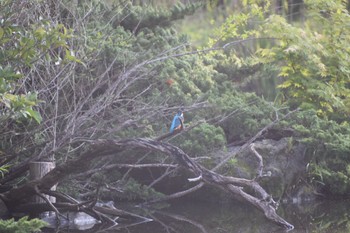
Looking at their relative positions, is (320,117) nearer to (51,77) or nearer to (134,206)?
(134,206)

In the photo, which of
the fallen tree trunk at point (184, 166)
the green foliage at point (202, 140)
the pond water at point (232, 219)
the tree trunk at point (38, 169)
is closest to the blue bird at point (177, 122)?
the fallen tree trunk at point (184, 166)

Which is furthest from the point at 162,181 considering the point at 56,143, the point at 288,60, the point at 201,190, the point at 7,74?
the point at 7,74

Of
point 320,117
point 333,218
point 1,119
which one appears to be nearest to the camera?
point 1,119

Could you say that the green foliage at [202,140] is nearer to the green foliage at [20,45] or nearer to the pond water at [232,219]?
the pond water at [232,219]

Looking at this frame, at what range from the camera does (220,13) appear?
46.1 feet

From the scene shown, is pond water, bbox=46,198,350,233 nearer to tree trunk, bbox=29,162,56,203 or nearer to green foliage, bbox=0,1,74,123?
tree trunk, bbox=29,162,56,203

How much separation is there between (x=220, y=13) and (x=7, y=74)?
869 centimetres

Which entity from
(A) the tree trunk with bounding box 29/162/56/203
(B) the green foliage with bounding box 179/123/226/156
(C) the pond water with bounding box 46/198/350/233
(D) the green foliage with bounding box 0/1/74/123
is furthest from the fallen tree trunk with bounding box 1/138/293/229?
(B) the green foliage with bounding box 179/123/226/156

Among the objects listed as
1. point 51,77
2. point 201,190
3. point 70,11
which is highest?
point 70,11

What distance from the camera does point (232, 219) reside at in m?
8.74

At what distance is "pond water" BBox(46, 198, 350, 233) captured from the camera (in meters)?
7.95

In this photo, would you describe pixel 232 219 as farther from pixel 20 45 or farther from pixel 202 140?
pixel 20 45

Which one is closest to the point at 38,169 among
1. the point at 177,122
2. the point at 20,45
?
the point at 177,122

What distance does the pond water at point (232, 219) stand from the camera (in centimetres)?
795
